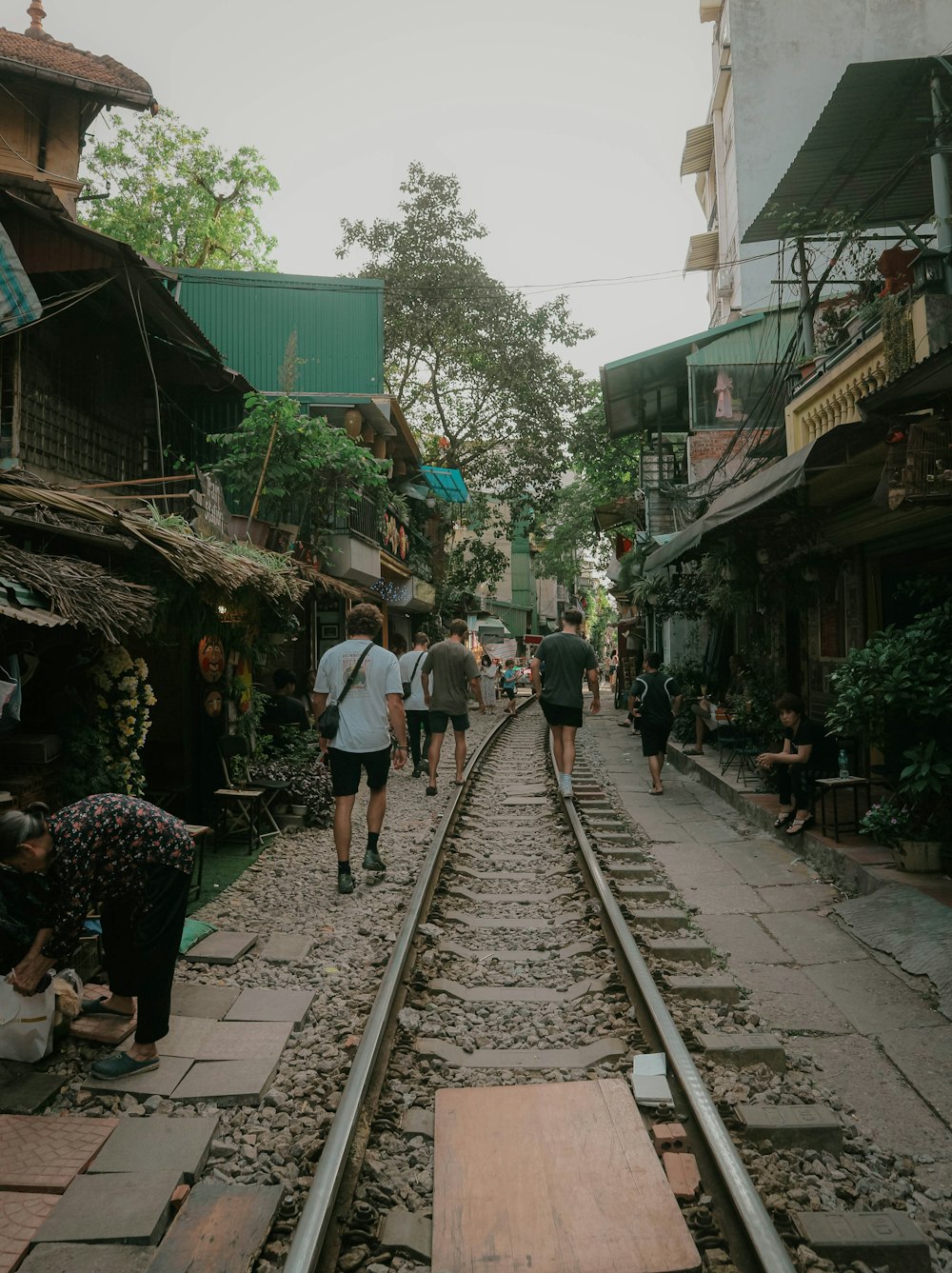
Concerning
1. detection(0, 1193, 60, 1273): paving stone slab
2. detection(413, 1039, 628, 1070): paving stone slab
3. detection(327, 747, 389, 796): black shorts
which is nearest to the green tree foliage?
detection(327, 747, 389, 796): black shorts

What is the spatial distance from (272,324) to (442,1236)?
16.1 m

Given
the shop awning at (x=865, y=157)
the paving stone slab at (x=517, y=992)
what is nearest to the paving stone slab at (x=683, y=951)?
the paving stone slab at (x=517, y=992)

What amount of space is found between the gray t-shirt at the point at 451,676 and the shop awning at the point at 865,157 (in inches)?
245

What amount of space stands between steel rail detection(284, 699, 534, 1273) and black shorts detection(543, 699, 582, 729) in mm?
3939

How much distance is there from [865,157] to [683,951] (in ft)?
29.0

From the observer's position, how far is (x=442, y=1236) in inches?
114

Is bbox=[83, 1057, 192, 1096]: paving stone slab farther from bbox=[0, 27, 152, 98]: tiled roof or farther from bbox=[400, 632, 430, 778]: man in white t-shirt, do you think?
bbox=[0, 27, 152, 98]: tiled roof

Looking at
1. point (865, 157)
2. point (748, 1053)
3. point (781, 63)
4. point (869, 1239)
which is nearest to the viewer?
point (869, 1239)

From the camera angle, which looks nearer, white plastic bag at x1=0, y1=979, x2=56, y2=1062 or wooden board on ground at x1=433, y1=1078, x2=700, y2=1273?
wooden board on ground at x1=433, y1=1078, x2=700, y2=1273

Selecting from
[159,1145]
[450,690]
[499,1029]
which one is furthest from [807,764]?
[159,1145]

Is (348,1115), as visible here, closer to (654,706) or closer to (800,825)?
(800,825)

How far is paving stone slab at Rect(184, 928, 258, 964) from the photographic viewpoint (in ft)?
18.3

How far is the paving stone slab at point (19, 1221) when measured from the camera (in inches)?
112

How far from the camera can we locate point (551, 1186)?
3.14 m
